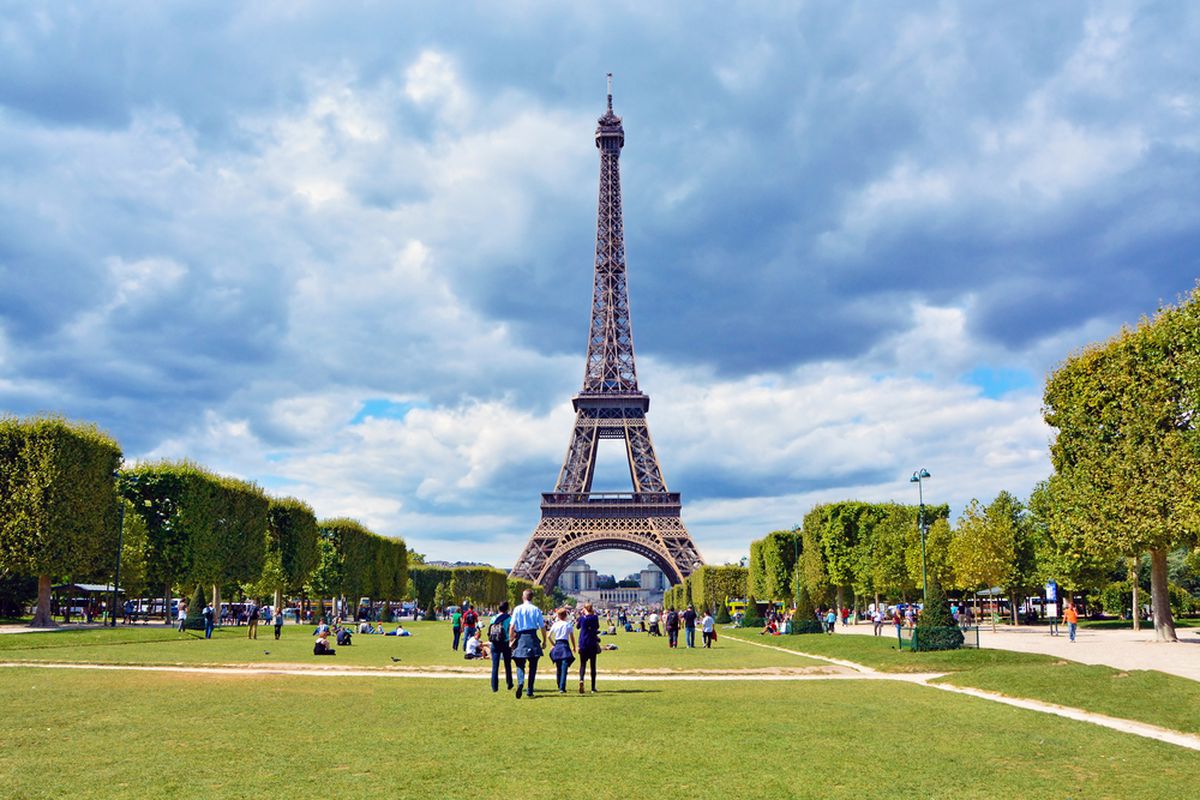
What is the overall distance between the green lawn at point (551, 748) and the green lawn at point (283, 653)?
31.8ft

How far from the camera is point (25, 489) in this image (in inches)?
1676

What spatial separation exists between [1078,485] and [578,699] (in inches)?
1204

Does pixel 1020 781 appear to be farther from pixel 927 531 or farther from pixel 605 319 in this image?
pixel 605 319

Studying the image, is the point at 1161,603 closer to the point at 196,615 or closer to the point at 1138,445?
the point at 1138,445

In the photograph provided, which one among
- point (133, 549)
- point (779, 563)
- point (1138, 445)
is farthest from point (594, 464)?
point (1138, 445)

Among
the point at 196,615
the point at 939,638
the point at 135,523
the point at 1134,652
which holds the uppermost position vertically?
the point at 135,523

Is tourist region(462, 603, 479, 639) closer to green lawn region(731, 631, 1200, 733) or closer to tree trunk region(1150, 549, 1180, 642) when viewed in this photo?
green lawn region(731, 631, 1200, 733)

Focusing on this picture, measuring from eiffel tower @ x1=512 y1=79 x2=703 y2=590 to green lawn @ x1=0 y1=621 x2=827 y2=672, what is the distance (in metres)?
57.9

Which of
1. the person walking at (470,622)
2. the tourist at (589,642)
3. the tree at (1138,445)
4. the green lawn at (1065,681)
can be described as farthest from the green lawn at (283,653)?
the tree at (1138,445)

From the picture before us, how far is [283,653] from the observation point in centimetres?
3203

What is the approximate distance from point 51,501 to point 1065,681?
146ft

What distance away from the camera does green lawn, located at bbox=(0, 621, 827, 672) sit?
90.8 ft

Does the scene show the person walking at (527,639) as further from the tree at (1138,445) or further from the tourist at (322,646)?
the tree at (1138,445)

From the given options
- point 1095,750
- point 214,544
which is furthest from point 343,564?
point 1095,750
